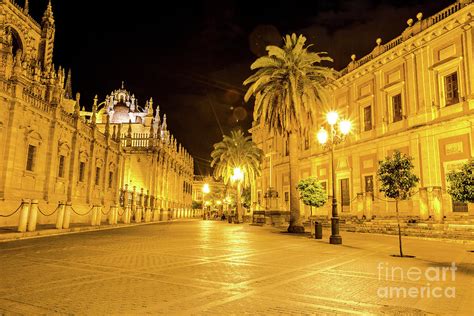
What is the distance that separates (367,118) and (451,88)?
8481mm

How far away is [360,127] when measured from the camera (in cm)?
3173

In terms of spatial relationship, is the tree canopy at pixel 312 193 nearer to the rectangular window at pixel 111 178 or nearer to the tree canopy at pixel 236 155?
the tree canopy at pixel 236 155

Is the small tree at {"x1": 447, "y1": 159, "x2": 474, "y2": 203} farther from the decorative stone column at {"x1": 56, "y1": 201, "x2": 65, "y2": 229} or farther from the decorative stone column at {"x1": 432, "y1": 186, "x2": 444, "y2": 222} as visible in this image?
the decorative stone column at {"x1": 56, "y1": 201, "x2": 65, "y2": 229}

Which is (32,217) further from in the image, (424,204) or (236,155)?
(236,155)

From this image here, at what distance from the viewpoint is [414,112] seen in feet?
84.5

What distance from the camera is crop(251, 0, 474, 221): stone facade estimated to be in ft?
72.4

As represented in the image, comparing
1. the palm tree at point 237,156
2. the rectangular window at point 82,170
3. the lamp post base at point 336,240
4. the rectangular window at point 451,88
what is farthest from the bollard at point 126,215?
the rectangular window at point 451,88

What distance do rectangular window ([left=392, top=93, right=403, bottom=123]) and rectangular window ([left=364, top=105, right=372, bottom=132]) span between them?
9.11 ft

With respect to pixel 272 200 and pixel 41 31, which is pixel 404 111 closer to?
pixel 272 200

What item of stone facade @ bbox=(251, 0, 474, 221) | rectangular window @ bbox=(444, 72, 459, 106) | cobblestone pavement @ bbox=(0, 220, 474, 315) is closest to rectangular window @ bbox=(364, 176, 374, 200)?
stone facade @ bbox=(251, 0, 474, 221)

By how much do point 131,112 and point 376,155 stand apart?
45669 mm

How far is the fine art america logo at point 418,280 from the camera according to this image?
5.71m

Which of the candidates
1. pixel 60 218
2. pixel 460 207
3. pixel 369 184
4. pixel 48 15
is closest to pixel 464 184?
pixel 460 207

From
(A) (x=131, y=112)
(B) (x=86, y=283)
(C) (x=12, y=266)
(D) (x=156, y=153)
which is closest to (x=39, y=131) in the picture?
(C) (x=12, y=266)
